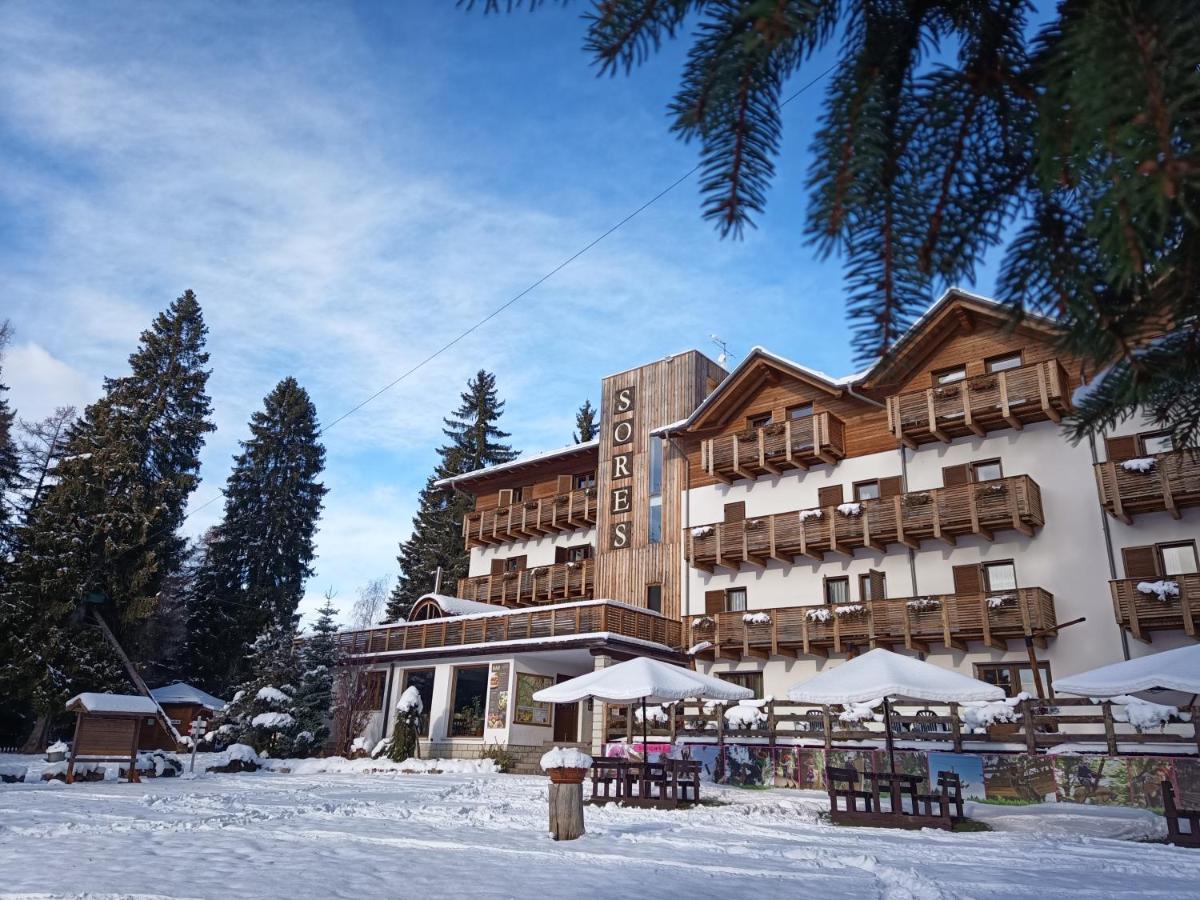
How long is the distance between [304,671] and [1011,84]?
31.4 meters

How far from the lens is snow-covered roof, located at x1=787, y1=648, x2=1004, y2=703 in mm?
13039

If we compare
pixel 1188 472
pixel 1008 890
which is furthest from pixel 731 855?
pixel 1188 472

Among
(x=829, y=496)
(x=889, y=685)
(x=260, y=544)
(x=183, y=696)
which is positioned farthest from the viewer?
(x=260, y=544)

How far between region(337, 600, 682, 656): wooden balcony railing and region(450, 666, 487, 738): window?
160cm

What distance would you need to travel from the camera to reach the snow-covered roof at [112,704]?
2055cm

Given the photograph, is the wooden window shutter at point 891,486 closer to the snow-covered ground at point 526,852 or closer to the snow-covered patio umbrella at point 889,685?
the snow-covered ground at point 526,852

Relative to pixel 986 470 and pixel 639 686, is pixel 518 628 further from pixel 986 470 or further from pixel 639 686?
pixel 986 470

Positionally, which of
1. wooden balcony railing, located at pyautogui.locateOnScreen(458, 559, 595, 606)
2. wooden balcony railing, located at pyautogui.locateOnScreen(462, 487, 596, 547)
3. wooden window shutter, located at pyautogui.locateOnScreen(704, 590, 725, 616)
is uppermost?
wooden balcony railing, located at pyautogui.locateOnScreen(462, 487, 596, 547)

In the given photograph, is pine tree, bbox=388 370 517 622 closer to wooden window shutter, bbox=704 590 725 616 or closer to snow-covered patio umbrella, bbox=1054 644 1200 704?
wooden window shutter, bbox=704 590 725 616

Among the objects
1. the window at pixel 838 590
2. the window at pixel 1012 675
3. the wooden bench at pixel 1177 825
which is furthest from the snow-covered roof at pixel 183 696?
the wooden bench at pixel 1177 825

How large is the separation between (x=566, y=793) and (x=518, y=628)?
1812cm

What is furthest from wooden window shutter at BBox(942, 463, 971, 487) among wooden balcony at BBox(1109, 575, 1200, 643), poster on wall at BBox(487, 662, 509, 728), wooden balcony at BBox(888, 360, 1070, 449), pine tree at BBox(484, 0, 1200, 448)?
pine tree at BBox(484, 0, 1200, 448)

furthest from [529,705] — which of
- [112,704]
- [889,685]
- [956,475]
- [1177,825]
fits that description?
[1177,825]

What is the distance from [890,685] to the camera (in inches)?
513
